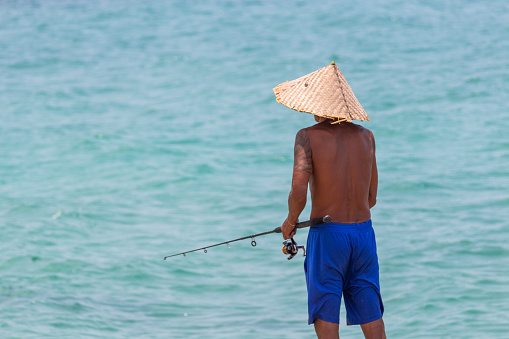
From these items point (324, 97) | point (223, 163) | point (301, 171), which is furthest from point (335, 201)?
point (223, 163)

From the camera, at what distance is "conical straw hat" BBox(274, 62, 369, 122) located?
3975 millimetres

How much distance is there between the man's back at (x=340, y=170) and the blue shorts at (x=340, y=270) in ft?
0.25

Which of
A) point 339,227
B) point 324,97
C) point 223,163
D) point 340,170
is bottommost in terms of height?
point 223,163

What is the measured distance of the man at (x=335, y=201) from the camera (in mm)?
3947

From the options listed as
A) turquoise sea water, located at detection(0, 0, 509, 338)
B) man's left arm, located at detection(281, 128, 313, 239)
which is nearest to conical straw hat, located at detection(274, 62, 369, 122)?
man's left arm, located at detection(281, 128, 313, 239)

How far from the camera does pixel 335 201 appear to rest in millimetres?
3998

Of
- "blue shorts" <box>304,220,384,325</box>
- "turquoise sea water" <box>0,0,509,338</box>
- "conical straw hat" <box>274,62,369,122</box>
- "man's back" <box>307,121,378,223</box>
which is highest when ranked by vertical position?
"conical straw hat" <box>274,62,369,122</box>

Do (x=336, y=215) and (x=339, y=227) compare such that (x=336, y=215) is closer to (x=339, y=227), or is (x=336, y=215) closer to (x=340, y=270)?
(x=339, y=227)

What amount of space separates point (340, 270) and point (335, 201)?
35 cm

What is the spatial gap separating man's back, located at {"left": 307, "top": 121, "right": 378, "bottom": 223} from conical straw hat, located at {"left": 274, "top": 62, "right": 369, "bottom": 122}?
80 millimetres

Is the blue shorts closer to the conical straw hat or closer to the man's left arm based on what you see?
the man's left arm

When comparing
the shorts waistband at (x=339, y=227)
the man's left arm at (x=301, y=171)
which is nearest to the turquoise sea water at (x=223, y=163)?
the shorts waistband at (x=339, y=227)

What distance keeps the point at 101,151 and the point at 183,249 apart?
4.83 meters

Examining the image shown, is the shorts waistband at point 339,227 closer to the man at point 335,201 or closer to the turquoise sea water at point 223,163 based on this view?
the man at point 335,201
